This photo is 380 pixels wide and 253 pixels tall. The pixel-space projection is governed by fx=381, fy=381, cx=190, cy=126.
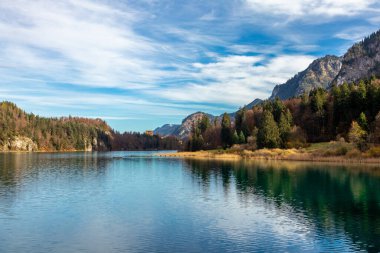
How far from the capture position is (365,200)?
55531mm

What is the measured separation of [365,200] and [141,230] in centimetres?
3531

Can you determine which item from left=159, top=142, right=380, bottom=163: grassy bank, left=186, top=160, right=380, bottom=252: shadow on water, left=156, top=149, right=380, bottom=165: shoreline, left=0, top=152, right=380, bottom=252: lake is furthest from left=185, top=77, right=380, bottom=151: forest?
left=0, top=152, right=380, bottom=252: lake

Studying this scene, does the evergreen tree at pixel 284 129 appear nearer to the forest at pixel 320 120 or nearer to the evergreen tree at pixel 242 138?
A: the forest at pixel 320 120

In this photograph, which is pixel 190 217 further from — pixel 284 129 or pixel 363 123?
pixel 284 129

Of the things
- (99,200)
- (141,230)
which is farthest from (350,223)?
(99,200)

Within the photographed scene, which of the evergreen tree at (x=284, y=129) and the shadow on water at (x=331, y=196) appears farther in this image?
the evergreen tree at (x=284, y=129)

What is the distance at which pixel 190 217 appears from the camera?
143ft

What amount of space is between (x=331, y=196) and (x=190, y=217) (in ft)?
91.0

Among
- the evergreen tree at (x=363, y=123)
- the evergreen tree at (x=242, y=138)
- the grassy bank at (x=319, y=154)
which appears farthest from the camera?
the evergreen tree at (x=242, y=138)

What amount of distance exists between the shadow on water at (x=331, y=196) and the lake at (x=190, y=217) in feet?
0.38

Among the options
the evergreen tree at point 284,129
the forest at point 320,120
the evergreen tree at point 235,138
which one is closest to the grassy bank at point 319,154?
the forest at point 320,120

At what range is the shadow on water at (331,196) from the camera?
3825 cm

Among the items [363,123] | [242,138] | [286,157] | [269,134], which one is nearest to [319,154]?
[286,157]

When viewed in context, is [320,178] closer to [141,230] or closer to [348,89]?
[141,230]
